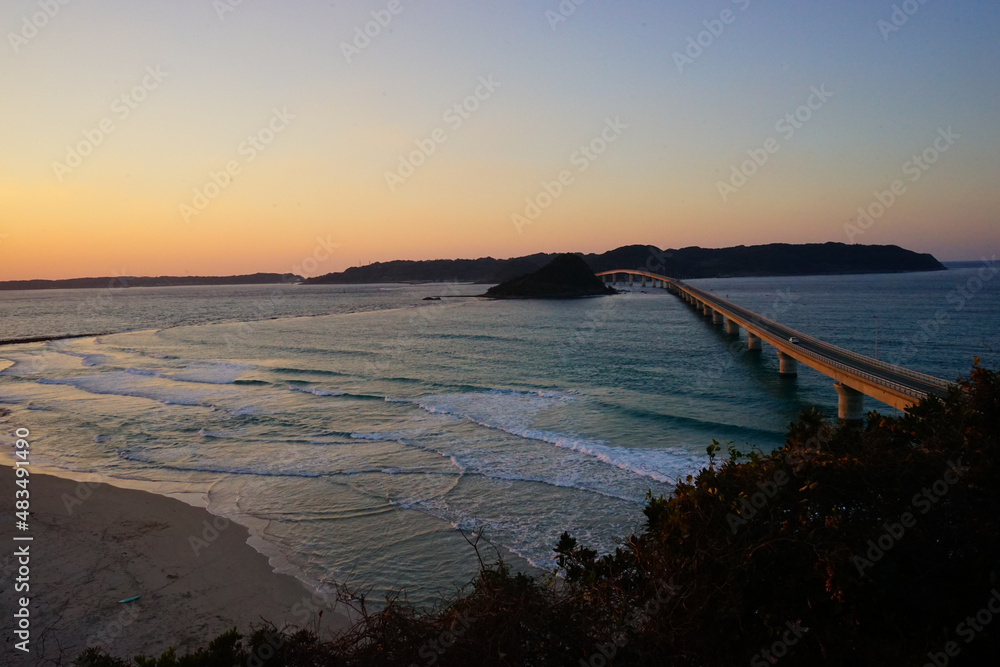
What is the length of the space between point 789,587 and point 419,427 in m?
19.0

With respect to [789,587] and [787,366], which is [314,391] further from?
[789,587]

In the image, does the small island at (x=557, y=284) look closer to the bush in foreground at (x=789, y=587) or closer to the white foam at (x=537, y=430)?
the white foam at (x=537, y=430)

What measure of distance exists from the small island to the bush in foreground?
128599 millimetres

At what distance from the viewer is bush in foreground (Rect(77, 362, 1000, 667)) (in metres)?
5.39

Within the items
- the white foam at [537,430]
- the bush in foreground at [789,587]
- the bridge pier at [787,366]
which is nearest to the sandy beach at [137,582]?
the bush in foreground at [789,587]

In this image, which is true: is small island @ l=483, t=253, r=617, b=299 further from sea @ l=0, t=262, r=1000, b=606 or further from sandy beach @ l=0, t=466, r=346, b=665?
sandy beach @ l=0, t=466, r=346, b=665

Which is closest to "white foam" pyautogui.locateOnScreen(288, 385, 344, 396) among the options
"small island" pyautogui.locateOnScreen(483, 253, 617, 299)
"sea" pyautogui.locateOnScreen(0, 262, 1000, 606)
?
"sea" pyautogui.locateOnScreen(0, 262, 1000, 606)

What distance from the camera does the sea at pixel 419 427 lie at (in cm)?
1372

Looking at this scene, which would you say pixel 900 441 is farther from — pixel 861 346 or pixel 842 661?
pixel 861 346

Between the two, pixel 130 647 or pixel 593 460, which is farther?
pixel 593 460

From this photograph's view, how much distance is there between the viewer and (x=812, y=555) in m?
5.88

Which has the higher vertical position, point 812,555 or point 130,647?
point 812,555

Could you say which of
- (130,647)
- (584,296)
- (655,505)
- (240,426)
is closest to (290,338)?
(240,426)

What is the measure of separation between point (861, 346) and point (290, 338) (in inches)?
1967
